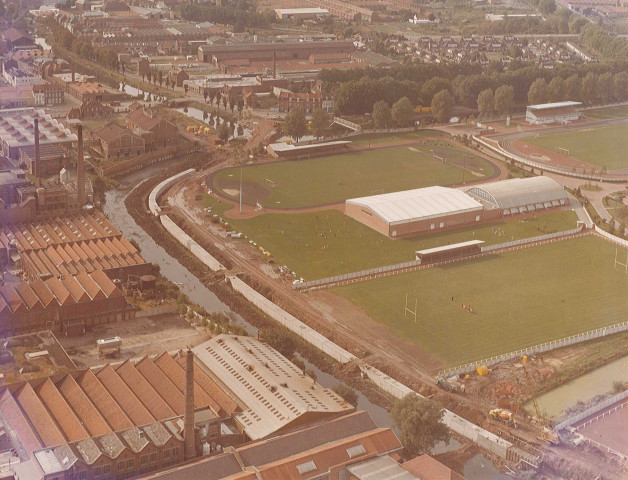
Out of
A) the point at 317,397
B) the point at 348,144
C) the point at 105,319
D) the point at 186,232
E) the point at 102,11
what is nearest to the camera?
the point at 317,397

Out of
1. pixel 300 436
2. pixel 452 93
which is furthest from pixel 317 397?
pixel 452 93

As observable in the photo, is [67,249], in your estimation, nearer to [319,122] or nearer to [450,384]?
[450,384]

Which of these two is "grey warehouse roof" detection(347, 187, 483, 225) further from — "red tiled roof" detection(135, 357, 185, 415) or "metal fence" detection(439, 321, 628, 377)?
"red tiled roof" detection(135, 357, 185, 415)

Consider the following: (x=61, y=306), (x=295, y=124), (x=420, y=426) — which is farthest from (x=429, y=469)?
(x=295, y=124)

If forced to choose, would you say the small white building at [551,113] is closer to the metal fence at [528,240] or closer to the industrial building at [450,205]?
the industrial building at [450,205]

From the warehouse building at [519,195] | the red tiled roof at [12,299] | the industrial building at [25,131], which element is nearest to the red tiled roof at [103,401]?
the red tiled roof at [12,299]

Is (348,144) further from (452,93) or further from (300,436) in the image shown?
(300,436)

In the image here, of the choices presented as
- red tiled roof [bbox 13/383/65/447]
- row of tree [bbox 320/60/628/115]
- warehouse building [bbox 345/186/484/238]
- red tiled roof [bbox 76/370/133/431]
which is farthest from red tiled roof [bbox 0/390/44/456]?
row of tree [bbox 320/60/628/115]

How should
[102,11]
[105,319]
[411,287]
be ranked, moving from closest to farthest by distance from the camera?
1. [105,319]
2. [411,287]
3. [102,11]
